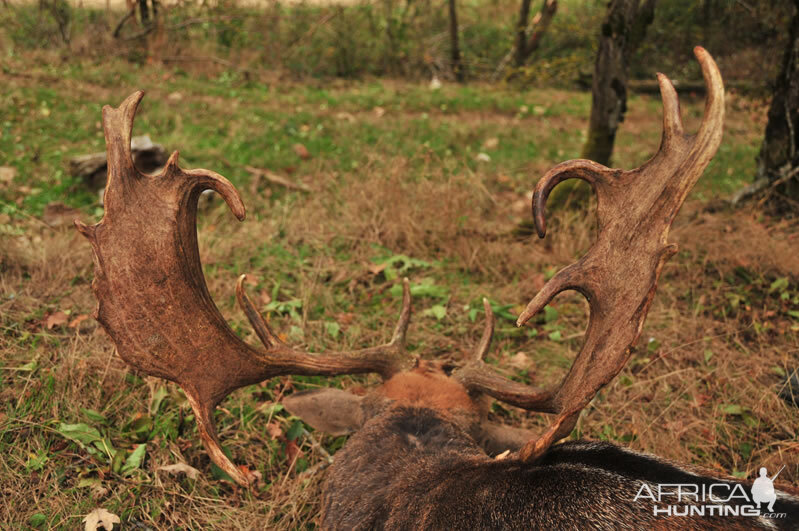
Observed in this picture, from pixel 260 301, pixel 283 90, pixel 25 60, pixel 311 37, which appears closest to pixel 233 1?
pixel 311 37

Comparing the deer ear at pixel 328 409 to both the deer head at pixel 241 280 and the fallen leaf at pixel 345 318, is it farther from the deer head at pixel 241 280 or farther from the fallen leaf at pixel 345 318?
the fallen leaf at pixel 345 318

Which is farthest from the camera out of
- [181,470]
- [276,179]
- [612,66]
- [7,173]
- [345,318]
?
[276,179]

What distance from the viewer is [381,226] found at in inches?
187

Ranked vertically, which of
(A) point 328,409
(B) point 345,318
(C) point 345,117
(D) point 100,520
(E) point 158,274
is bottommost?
(D) point 100,520

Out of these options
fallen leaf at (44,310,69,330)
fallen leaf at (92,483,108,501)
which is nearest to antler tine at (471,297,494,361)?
fallen leaf at (92,483,108,501)

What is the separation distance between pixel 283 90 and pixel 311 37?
2394 millimetres

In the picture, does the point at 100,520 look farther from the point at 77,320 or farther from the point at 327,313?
the point at 327,313

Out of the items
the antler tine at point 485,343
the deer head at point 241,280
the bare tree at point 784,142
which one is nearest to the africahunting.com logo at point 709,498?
the deer head at point 241,280

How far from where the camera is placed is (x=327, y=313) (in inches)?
152

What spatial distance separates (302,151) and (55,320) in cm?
389

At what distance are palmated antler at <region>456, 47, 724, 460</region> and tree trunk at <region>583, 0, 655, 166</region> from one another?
8.97ft

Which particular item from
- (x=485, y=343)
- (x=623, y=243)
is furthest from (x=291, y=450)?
(x=623, y=243)

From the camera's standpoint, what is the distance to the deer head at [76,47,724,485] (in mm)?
1869

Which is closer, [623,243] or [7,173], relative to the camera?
[623,243]
